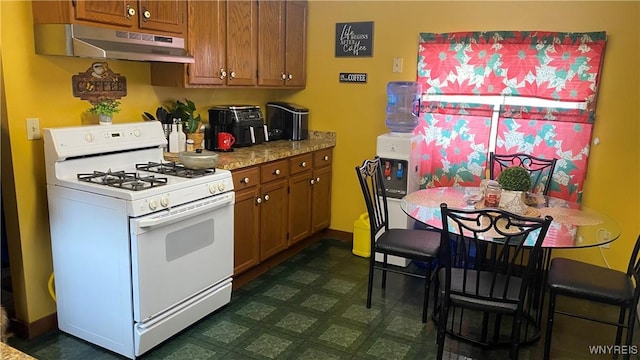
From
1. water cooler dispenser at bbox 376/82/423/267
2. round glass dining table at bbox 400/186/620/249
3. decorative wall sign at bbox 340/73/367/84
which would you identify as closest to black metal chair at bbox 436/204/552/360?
round glass dining table at bbox 400/186/620/249

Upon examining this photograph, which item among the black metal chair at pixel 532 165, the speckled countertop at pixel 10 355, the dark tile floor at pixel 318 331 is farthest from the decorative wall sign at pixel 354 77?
the speckled countertop at pixel 10 355

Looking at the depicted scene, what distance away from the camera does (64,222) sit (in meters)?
2.62

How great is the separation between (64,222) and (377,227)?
189cm

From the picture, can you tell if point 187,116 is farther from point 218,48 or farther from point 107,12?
point 107,12

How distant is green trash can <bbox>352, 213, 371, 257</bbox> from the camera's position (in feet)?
13.5

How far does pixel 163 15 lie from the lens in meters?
2.99

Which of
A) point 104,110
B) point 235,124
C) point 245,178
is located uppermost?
point 104,110

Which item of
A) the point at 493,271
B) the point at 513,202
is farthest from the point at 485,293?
the point at 513,202

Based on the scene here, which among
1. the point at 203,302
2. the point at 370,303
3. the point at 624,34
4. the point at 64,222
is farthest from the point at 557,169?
the point at 64,222

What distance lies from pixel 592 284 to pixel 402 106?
2.07m

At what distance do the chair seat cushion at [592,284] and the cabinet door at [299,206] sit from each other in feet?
6.52

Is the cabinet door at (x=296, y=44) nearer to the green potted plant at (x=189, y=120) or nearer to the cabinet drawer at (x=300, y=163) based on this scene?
the cabinet drawer at (x=300, y=163)

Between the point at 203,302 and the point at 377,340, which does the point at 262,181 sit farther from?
the point at 377,340

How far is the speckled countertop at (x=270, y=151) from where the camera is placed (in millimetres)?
3256
